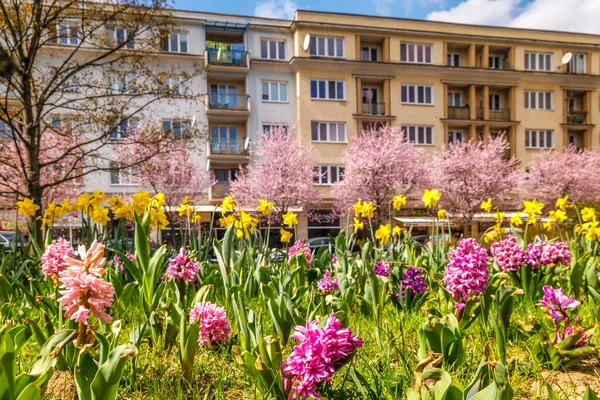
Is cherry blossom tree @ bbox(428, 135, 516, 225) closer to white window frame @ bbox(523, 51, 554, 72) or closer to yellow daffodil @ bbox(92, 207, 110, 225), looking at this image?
white window frame @ bbox(523, 51, 554, 72)

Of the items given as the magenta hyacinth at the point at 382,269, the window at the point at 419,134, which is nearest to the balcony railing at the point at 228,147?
the window at the point at 419,134

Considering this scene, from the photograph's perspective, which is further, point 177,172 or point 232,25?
point 232,25

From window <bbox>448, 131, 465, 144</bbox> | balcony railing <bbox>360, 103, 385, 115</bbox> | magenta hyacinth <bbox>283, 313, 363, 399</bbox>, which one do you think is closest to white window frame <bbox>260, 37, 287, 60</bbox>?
balcony railing <bbox>360, 103, 385, 115</bbox>

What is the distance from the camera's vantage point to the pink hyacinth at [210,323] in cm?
190

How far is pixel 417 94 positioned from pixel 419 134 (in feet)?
8.28

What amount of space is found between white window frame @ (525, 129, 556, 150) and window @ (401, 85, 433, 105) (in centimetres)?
721

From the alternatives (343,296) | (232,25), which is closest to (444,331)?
(343,296)

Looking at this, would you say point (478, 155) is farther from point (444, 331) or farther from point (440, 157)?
point (444, 331)

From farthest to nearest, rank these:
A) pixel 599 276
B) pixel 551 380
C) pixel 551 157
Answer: pixel 551 157
pixel 599 276
pixel 551 380

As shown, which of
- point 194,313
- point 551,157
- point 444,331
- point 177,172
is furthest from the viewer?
point 551,157

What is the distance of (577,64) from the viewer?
28188 millimetres

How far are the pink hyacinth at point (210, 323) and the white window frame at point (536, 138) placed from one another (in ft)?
97.5

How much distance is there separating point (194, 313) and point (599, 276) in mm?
2806

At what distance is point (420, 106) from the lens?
25953 millimetres
